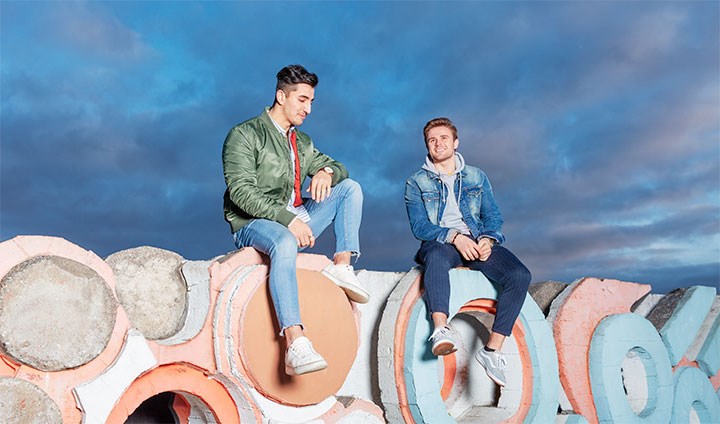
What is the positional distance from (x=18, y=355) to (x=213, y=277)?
33.4 inches

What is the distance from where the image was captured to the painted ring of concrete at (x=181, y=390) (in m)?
2.73

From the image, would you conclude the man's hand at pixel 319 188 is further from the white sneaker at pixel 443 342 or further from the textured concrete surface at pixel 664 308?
the textured concrete surface at pixel 664 308

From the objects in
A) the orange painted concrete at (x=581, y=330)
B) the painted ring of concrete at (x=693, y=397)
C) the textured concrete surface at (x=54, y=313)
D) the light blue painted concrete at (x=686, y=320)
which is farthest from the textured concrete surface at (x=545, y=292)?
the textured concrete surface at (x=54, y=313)

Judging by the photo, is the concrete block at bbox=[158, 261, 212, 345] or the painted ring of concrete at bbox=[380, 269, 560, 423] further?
the painted ring of concrete at bbox=[380, 269, 560, 423]

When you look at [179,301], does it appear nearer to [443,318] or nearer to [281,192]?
[281,192]

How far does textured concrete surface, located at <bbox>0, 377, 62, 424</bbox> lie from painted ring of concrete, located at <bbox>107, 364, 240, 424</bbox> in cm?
28

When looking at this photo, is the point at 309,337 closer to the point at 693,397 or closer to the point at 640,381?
the point at 640,381

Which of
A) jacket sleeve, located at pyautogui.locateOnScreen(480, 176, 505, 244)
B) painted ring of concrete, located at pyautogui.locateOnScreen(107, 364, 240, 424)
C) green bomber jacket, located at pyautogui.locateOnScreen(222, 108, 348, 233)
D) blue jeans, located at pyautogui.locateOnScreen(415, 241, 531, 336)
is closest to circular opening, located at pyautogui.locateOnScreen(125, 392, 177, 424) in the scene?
painted ring of concrete, located at pyautogui.locateOnScreen(107, 364, 240, 424)

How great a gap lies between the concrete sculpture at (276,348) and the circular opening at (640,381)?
0.04ft

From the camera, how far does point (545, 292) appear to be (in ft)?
15.5

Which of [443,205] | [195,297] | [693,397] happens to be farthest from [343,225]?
[693,397]

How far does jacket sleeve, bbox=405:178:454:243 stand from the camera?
12.5 feet

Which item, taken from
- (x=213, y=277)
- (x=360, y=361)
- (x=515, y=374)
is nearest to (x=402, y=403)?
(x=360, y=361)

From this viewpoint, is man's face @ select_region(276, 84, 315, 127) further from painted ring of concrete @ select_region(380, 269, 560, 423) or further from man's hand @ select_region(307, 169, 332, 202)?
painted ring of concrete @ select_region(380, 269, 560, 423)
